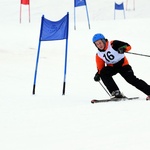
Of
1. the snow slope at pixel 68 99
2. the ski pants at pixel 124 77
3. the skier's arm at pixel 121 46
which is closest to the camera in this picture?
the snow slope at pixel 68 99

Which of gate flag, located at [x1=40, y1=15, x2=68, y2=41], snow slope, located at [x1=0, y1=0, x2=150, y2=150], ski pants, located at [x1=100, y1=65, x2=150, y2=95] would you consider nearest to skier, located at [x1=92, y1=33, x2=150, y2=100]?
ski pants, located at [x1=100, y1=65, x2=150, y2=95]

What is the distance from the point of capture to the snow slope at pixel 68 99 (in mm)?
3777

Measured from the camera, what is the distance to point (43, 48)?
48.7 feet

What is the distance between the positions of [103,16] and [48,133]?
25.2 m

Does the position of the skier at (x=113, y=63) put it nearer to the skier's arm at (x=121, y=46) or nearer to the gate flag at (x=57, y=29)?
the skier's arm at (x=121, y=46)

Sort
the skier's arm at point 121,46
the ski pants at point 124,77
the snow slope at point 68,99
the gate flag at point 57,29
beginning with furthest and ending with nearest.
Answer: the gate flag at point 57,29 < the ski pants at point 124,77 < the skier's arm at point 121,46 < the snow slope at point 68,99

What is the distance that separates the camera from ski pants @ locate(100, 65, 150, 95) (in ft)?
20.4

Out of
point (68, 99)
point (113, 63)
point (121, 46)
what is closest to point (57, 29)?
point (68, 99)

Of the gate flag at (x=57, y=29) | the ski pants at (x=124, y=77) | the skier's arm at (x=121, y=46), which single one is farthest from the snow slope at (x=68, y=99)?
the gate flag at (x=57, y=29)

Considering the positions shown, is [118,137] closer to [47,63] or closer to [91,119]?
[91,119]

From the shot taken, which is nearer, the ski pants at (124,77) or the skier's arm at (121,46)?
the skier's arm at (121,46)

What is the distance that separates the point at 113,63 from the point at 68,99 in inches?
44.7

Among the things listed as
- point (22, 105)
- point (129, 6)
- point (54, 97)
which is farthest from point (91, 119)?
point (129, 6)

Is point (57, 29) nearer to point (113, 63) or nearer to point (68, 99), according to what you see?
point (68, 99)
